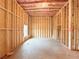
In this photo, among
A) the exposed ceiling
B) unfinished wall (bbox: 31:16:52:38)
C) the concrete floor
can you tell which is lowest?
the concrete floor

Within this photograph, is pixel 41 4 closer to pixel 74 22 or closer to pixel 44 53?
pixel 74 22

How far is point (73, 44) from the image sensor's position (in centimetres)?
677

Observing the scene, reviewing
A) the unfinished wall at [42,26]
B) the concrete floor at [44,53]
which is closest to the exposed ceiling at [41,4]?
the concrete floor at [44,53]

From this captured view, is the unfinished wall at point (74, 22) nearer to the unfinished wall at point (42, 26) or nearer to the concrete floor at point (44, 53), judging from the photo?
the concrete floor at point (44, 53)

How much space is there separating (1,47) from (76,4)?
4.49m

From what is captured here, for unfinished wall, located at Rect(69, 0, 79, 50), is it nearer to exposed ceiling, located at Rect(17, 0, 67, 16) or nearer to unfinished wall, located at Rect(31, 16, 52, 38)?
exposed ceiling, located at Rect(17, 0, 67, 16)

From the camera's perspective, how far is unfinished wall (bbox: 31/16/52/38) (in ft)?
51.6

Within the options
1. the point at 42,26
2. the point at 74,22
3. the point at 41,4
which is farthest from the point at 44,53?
the point at 42,26

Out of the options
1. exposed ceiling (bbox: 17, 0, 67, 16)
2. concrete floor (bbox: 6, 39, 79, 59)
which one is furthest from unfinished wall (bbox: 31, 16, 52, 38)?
concrete floor (bbox: 6, 39, 79, 59)

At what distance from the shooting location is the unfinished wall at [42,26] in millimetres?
15727

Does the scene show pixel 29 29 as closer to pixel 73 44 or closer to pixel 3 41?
pixel 73 44

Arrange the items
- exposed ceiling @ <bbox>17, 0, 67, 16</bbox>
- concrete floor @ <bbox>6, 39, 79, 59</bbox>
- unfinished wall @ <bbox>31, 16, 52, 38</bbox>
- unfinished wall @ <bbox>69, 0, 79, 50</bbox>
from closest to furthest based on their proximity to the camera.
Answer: concrete floor @ <bbox>6, 39, 79, 59</bbox>
unfinished wall @ <bbox>69, 0, 79, 50</bbox>
exposed ceiling @ <bbox>17, 0, 67, 16</bbox>
unfinished wall @ <bbox>31, 16, 52, 38</bbox>

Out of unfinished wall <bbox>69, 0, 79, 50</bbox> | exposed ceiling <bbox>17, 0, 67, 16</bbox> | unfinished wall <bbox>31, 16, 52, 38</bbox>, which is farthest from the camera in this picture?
unfinished wall <bbox>31, 16, 52, 38</bbox>

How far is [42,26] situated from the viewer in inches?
624
